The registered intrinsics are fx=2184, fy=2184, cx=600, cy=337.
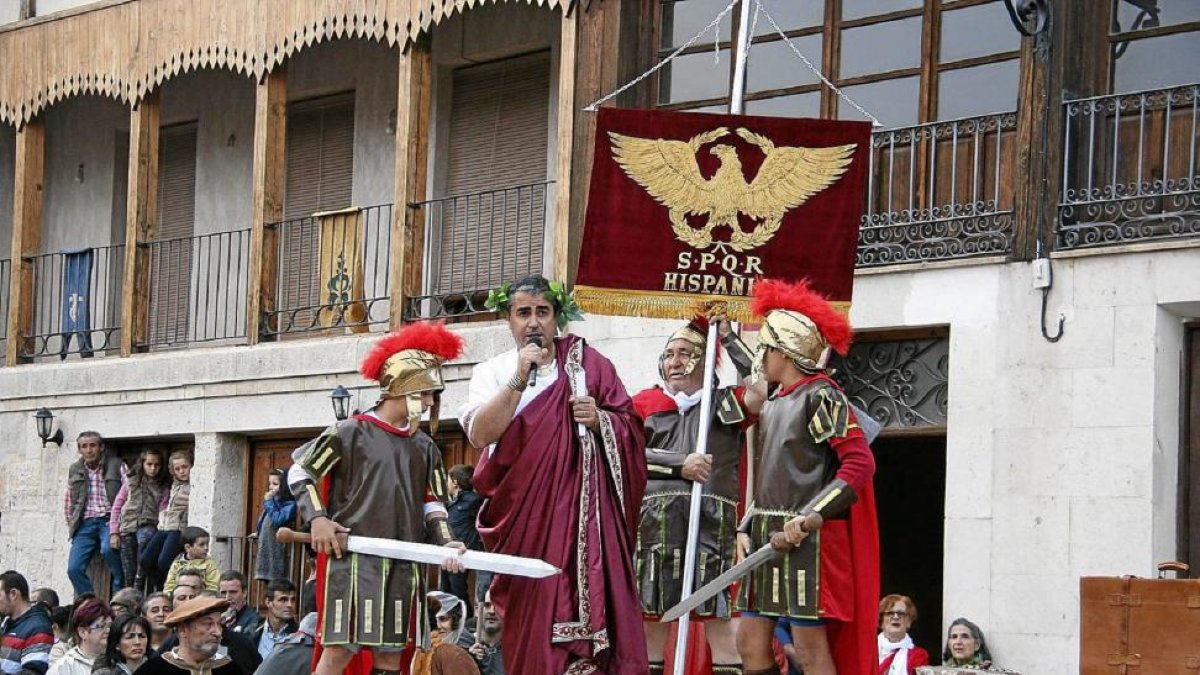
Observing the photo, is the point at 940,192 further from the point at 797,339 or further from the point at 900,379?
the point at 797,339

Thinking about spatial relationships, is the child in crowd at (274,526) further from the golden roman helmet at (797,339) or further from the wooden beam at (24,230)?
the golden roman helmet at (797,339)

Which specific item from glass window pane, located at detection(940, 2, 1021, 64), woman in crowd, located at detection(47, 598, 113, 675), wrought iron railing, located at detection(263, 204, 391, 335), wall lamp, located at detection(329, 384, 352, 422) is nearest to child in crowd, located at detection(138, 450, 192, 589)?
wrought iron railing, located at detection(263, 204, 391, 335)

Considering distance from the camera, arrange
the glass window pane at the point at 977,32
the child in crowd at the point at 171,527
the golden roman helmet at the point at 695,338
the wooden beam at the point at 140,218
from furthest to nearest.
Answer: the wooden beam at the point at 140,218 → the child in crowd at the point at 171,527 → the glass window pane at the point at 977,32 → the golden roman helmet at the point at 695,338

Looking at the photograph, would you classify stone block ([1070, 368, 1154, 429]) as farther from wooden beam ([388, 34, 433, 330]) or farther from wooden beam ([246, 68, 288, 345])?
wooden beam ([246, 68, 288, 345])

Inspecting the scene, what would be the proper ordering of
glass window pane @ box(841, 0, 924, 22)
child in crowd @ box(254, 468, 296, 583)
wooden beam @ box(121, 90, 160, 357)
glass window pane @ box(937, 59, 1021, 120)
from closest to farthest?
glass window pane @ box(937, 59, 1021, 120) → glass window pane @ box(841, 0, 924, 22) → child in crowd @ box(254, 468, 296, 583) → wooden beam @ box(121, 90, 160, 357)

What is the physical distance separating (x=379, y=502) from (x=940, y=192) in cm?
640

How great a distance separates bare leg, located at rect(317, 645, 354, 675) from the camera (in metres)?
9.96

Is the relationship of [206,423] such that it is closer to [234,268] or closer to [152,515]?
[152,515]

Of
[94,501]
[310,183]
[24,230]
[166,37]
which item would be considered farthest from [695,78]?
[24,230]

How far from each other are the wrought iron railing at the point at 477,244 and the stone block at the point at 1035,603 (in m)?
5.83

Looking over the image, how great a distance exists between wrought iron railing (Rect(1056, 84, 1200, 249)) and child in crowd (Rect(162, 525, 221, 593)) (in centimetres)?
→ 681

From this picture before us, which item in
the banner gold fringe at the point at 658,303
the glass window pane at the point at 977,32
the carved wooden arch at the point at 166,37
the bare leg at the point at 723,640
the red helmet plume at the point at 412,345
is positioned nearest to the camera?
the red helmet plume at the point at 412,345

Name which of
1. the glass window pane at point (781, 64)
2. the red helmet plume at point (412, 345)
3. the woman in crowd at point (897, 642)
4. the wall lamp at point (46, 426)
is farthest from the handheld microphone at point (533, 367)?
the wall lamp at point (46, 426)

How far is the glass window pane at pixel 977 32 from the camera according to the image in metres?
A: 15.0
